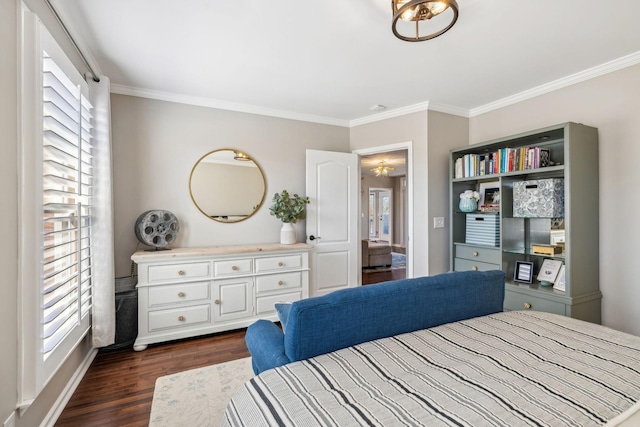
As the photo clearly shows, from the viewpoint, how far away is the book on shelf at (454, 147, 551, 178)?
9.59ft

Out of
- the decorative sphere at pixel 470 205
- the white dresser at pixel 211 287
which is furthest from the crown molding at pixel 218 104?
the decorative sphere at pixel 470 205

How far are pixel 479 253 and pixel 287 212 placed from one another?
7.07ft

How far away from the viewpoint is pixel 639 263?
2.57 metres

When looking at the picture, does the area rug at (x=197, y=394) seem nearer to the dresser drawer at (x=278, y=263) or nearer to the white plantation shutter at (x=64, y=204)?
the white plantation shutter at (x=64, y=204)

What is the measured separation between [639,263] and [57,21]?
14.9 feet

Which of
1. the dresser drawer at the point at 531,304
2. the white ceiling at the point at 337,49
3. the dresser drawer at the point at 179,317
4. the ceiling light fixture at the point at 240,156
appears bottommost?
the dresser drawer at the point at 179,317

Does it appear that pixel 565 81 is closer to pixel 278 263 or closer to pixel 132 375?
pixel 278 263

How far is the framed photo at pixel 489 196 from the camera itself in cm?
342

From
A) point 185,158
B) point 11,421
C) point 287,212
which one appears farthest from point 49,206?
point 287,212

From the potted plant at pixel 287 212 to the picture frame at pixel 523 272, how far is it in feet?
7.72

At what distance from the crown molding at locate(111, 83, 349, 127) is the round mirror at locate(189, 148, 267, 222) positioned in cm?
51

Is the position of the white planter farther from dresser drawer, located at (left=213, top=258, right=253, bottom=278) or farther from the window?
the window

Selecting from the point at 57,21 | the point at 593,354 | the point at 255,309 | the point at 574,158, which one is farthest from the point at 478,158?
the point at 57,21

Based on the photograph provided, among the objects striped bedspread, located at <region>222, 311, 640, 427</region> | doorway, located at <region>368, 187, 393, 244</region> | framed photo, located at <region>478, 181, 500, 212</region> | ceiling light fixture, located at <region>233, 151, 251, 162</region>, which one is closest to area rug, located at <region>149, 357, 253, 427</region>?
striped bedspread, located at <region>222, 311, 640, 427</region>
